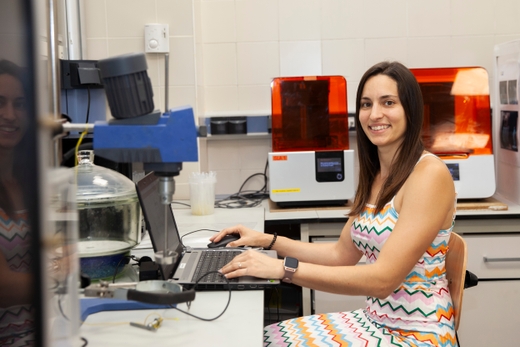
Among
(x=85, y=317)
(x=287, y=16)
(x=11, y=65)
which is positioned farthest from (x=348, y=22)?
(x=11, y=65)

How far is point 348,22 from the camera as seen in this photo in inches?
111

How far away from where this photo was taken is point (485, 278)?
2.21 meters

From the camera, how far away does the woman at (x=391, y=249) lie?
1405 millimetres

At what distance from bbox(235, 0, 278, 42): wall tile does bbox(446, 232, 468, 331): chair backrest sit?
5.21 feet

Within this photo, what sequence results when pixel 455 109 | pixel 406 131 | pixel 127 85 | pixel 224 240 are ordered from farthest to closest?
pixel 455 109, pixel 224 240, pixel 406 131, pixel 127 85

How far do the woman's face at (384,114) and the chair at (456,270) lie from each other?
12.4 inches

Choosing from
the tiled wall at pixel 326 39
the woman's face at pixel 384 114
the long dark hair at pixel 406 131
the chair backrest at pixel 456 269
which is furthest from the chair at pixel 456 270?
the tiled wall at pixel 326 39

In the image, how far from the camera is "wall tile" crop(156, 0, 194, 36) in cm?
→ 249

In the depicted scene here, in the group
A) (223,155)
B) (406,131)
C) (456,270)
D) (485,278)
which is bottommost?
(485,278)

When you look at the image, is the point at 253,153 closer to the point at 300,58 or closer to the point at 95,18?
the point at 300,58

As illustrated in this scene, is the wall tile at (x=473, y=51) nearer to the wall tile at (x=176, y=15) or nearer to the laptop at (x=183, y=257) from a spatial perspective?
the wall tile at (x=176, y=15)

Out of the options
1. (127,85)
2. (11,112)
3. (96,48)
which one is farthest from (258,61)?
(11,112)

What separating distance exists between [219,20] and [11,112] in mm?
2389

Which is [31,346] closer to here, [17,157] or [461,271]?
[17,157]
